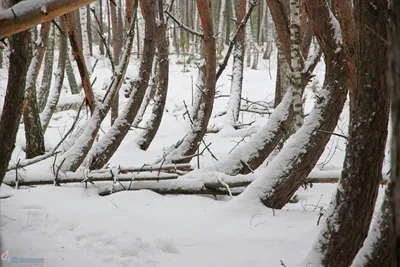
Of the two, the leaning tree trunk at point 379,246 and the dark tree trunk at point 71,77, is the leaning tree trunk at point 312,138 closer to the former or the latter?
the leaning tree trunk at point 379,246

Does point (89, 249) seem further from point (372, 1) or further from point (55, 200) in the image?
point (372, 1)

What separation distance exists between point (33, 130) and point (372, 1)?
6.17 meters

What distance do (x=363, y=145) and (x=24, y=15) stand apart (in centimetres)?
192

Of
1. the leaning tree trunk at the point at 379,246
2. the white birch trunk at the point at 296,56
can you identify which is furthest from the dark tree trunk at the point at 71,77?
the leaning tree trunk at the point at 379,246

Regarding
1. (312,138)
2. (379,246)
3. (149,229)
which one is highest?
(312,138)

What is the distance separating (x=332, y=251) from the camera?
227 centimetres

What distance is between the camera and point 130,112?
21.0 ft

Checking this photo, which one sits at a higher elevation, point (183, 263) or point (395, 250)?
point (395, 250)

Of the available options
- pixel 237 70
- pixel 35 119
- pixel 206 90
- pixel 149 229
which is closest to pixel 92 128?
pixel 35 119

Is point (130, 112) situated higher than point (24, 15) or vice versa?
point (24, 15)

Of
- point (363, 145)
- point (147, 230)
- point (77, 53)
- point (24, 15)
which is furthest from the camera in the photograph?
point (77, 53)

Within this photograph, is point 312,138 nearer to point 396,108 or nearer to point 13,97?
point 13,97

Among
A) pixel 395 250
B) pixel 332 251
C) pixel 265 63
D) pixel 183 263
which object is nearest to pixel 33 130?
pixel 183 263

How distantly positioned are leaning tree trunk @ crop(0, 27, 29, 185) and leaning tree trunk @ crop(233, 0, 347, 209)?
2190 millimetres
